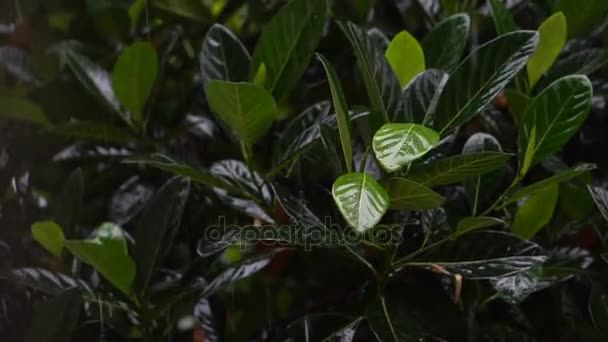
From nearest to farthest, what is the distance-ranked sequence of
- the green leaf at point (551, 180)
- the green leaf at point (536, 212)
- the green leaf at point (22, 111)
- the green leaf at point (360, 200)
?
the green leaf at point (360, 200)
the green leaf at point (551, 180)
the green leaf at point (536, 212)
the green leaf at point (22, 111)

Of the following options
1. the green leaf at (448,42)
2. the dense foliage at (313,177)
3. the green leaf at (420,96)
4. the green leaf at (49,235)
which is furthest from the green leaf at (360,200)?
the green leaf at (49,235)

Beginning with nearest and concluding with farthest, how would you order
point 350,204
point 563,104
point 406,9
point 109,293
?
point 350,204 < point 563,104 < point 109,293 < point 406,9

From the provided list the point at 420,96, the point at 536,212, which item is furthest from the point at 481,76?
the point at 536,212

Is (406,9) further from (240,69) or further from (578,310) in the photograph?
(578,310)

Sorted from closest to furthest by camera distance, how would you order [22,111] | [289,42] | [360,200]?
1. [360,200]
2. [289,42]
3. [22,111]

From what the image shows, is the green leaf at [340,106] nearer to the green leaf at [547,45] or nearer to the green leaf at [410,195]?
the green leaf at [410,195]

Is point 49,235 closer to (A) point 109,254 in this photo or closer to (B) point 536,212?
(A) point 109,254

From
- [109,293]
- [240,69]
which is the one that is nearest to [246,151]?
[240,69]

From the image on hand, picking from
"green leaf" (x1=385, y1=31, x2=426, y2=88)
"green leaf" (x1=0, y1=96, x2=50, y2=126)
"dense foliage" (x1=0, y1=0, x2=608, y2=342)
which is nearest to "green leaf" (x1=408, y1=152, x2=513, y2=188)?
"dense foliage" (x1=0, y1=0, x2=608, y2=342)
